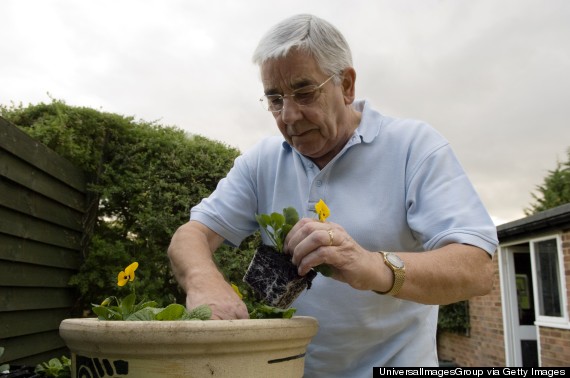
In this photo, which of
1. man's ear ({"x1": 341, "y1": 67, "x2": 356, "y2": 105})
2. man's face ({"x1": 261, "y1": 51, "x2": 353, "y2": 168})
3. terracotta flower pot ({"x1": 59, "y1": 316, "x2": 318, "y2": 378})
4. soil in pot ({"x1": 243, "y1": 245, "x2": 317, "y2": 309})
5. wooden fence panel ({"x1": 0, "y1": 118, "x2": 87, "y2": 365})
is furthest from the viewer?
wooden fence panel ({"x1": 0, "y1": 118, "x2": 87, "y2": 365})

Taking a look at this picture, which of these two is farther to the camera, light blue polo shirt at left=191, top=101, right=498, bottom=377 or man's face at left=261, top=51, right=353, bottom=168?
man's face at left=261, top=51, right=353, bottom=168

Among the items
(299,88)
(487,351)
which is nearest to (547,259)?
(487,351)

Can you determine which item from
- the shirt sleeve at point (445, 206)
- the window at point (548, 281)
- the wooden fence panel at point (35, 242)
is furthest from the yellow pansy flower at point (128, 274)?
the window at point (548, 281)

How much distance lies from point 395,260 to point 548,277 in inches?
369

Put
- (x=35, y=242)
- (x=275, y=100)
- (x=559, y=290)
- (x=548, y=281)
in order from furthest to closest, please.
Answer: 1. (x=548, y=281)
2. (x=559, y=290)
3. (x=35, y=242)
4. (x=275, y=100)

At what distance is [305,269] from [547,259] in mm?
9326

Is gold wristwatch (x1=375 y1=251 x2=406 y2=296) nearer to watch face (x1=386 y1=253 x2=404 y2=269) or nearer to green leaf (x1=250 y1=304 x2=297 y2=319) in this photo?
watch face (x1=386 y1=253 x2=404 y2=269)

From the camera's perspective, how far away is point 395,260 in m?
1.24

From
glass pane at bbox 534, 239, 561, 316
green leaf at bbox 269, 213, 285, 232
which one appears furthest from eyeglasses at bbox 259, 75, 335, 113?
glass pane at bbox 534, 239, 561, 316

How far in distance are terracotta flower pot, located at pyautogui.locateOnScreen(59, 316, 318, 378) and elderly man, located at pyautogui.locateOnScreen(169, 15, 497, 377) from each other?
267 millimetres

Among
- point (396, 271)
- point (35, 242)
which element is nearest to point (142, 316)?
point (396, 271)

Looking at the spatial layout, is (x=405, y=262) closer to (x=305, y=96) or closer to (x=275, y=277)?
(x=275, y=277)

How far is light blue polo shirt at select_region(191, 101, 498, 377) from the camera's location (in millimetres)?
1448

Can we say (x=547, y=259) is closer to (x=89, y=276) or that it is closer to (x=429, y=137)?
(x=89, y=276)
